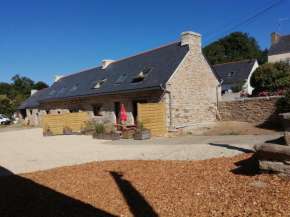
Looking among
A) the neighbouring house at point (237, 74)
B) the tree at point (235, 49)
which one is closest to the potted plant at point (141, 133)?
the neighbouring house at point (237, 74)

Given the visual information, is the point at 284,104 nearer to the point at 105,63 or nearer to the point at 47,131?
the point at 47,131

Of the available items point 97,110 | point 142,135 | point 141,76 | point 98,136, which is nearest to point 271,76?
point 141,76

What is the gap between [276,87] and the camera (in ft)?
49.0

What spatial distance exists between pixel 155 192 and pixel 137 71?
1332 cm

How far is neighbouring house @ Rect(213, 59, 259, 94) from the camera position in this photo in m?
32.6

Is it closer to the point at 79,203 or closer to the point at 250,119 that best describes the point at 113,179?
the point at 79,203

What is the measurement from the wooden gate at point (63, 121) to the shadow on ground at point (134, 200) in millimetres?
13211

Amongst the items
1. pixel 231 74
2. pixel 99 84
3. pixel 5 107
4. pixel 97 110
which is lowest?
pixel 97 110

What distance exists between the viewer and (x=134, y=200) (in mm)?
3920

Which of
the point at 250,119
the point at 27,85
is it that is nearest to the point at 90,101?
Answer: the point at 250,119

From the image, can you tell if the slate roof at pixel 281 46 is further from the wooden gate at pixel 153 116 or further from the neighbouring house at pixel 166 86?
the wooden gate at pixel 153 116

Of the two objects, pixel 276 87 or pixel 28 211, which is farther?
pixel 276 87

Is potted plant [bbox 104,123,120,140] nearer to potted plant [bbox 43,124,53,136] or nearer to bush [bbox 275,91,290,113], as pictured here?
potted plant [bbox 43,124,53,136]

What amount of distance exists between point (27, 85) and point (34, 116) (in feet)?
174
